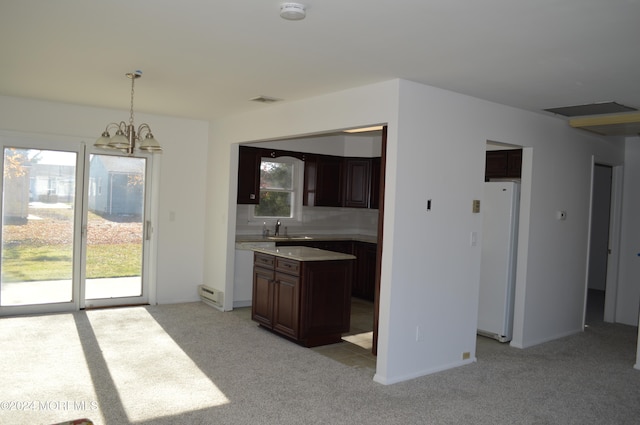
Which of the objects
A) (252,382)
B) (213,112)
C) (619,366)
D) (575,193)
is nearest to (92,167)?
(213,112)

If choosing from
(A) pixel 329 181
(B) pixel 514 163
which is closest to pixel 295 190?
Answer: (A) pixel 329 181

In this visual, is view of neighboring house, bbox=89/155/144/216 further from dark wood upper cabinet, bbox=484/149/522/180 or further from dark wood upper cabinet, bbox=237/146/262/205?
dark wood upper cabinet, bbox=484/149/522/180

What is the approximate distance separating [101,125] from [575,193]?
222 inches

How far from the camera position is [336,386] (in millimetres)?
4004

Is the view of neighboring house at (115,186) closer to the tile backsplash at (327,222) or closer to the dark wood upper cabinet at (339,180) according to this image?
the tile backsplash at (327,222)

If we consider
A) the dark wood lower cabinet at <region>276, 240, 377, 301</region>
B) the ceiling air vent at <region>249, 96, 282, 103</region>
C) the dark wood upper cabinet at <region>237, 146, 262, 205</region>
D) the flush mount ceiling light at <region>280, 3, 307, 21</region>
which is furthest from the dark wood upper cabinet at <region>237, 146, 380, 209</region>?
the flush mount ceiling light at <region>280, 3, 307, 21</region>

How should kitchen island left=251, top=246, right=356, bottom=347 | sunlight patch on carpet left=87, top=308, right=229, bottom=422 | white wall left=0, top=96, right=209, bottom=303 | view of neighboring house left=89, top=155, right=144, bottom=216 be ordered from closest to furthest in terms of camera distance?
1. sunlight patch on carpet left=87, top=308, right=229, bottom=422
2. kitchen island left=251, top=246, right=356, bottom=347
3. view of neighboring house left=89, top=155, right=144, bottom=216
4. white wall left=0, top=96, right=209, bottom=303

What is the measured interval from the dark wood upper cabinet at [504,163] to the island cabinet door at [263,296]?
2751 millimetres

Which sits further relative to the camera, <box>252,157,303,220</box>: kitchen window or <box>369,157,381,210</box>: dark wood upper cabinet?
<box>369,157,381,210</box>: dark wood upper cabinet

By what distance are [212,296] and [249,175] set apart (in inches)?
65.1

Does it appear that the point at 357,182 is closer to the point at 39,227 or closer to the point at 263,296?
the point at 263,296

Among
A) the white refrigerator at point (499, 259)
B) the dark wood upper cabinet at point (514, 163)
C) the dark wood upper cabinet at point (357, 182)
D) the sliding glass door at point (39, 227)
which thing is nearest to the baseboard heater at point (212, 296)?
the sliding glass door at point (39, 227)

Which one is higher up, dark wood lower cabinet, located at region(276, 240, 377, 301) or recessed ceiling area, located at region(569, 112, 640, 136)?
recessed ceiling area, located at region(569, 112, 640, 136)

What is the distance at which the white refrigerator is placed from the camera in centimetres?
543
